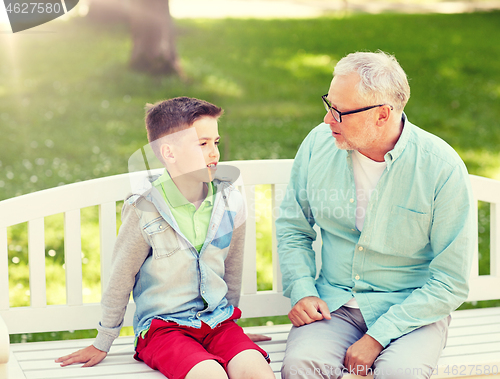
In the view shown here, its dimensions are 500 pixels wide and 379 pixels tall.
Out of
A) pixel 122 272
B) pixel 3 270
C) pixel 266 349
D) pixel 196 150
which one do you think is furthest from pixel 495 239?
pixel 3 270

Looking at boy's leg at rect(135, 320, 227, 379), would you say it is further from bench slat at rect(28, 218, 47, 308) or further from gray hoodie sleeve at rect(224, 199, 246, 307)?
bench slat at rect(28, 218, 47, 308)

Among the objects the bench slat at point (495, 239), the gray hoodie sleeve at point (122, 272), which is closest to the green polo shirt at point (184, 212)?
the gray hoodie sleeve at point (122, 272)

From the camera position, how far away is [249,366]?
2182 mm

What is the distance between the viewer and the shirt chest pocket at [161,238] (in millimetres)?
2330

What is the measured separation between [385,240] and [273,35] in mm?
9166

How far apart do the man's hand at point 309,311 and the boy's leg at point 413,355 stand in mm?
299

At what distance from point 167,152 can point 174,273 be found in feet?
1.59

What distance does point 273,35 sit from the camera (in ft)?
36.3

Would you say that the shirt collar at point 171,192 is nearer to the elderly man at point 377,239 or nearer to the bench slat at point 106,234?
the bench slat at point 106,234

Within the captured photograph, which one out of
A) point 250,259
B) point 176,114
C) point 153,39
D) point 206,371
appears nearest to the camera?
point 206,371

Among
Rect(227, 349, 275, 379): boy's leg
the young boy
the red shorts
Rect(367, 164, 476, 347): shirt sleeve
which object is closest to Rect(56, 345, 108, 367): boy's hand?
the young boy

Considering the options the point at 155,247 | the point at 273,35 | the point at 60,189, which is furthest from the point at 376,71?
the point at 273,35

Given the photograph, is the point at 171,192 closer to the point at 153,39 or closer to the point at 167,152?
the point at 167,152

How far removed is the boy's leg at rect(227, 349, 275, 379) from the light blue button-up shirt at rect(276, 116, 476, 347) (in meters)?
0.38
